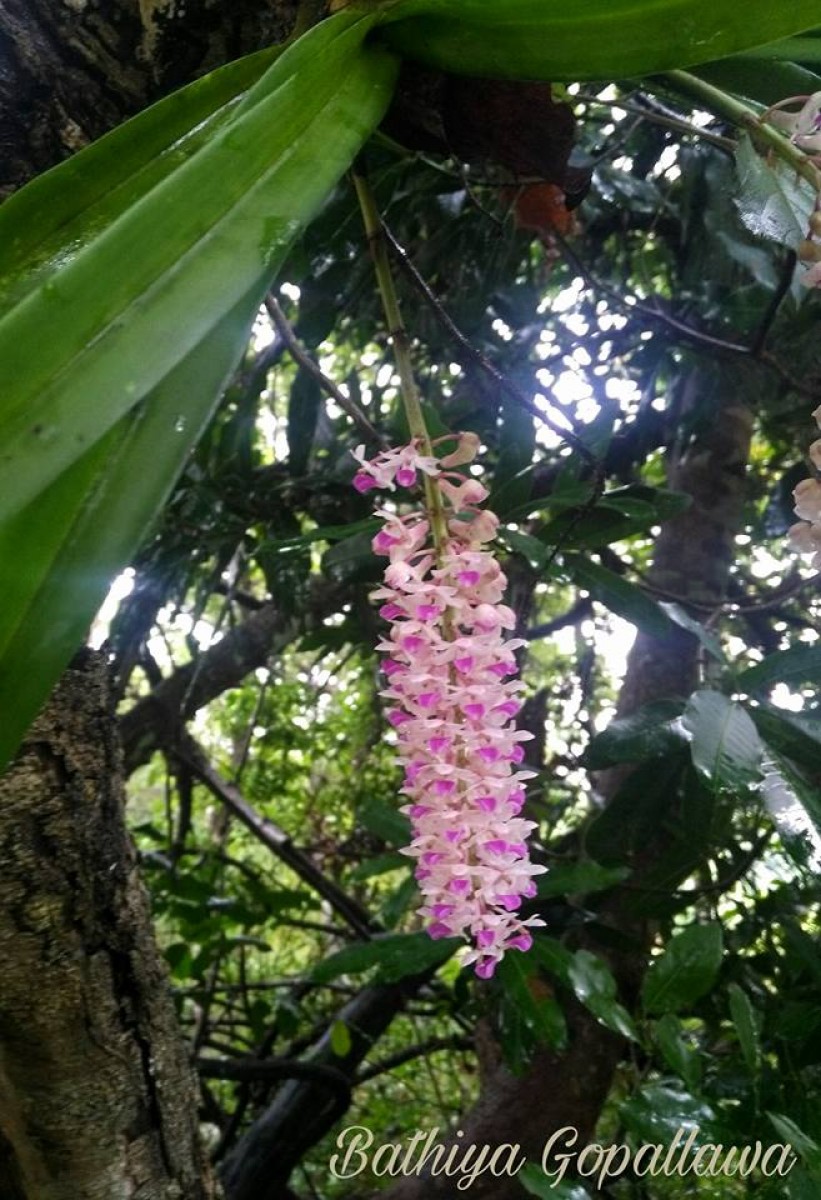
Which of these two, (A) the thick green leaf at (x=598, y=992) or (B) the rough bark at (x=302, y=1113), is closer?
(A) the thick green leaf at (x=598, y=992)

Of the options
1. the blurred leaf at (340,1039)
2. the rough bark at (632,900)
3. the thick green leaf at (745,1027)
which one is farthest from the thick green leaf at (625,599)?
the blurred leaf at (340,1039)

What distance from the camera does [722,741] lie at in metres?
0.75

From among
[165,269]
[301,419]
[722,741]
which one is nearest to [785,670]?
[722,741]

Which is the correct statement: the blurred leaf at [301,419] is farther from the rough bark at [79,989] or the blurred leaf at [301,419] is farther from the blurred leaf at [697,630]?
the rough bark at [79,989]

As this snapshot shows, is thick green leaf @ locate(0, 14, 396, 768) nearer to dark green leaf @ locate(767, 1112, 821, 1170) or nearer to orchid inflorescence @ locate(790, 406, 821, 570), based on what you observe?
orchid inflorescence @ locate(790, 406, 821, 570)

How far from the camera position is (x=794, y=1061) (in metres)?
0.90

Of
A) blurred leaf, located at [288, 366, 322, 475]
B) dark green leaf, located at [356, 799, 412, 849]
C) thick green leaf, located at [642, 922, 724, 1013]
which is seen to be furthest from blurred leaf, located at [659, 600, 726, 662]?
blurred leaf, located at [288, 366, 322, 475]

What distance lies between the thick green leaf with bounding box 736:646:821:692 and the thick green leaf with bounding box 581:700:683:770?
0.07 m

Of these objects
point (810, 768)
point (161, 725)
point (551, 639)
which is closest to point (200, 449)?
point (161, 725)

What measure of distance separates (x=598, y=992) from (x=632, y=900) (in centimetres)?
20

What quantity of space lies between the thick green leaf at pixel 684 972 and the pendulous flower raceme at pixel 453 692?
444 mm

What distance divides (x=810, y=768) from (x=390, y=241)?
1.90 ft

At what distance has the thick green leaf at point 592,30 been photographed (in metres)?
0.38

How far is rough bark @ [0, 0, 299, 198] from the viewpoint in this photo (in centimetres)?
49
